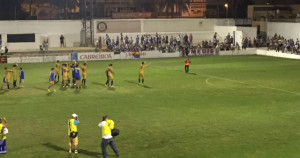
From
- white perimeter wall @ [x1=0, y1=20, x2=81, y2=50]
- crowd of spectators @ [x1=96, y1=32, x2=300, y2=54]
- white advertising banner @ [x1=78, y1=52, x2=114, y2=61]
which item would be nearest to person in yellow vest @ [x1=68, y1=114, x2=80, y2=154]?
white advertising banner @ [x1=78, y1=52, x2=114, y2=61]

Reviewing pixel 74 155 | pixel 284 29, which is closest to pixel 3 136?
pixel 74 155

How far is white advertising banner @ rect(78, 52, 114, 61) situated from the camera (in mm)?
55594

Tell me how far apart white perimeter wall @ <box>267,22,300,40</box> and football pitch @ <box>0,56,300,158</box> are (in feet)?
60.4

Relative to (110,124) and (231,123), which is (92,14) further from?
(110,124)

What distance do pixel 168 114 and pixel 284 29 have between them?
→ 4201cm

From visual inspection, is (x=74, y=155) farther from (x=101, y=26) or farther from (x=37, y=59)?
(x=101, y=26)

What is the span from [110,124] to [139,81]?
19.2 m

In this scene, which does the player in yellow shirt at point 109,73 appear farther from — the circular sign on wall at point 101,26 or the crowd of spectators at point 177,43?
the circular sign on wall at point 101,26

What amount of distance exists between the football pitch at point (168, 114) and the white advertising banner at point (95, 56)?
40.7 feet

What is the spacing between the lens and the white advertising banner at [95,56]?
5559cm

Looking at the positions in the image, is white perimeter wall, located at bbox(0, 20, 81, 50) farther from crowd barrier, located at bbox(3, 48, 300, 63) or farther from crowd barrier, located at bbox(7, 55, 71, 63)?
crowd barrier, located at bbox(3, 48, 300, 63)

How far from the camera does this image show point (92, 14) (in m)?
62.8

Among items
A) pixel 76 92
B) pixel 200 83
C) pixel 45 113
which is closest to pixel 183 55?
pixel 200 83

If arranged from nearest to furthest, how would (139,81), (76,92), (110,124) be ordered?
(110,124), (76,92), (139,81)
